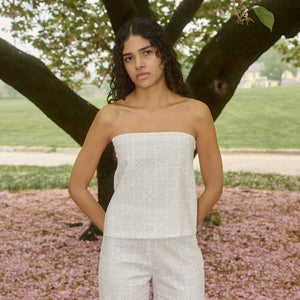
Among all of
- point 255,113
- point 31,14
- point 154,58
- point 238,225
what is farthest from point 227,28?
point 255,113

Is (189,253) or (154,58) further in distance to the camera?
(154,58)

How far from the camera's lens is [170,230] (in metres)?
1.99

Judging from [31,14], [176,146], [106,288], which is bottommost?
[106,288]

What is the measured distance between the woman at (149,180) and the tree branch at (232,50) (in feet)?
7.74

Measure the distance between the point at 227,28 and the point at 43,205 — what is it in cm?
609

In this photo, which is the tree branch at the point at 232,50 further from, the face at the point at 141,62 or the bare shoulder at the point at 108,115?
the bare shoulder at the point at 108,115

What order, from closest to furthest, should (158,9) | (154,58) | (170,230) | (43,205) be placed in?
(170,230) → (154,58) → (158,9) → (43,205)

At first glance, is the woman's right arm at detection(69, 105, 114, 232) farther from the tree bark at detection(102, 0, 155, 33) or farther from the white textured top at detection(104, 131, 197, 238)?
the tree bark at detection(102, 0, 155, 33)

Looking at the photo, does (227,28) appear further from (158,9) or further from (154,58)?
(158,9)

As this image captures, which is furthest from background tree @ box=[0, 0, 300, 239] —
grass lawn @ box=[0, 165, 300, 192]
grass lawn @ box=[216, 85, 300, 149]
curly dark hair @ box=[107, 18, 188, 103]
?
grass lawn @ box=[216, 85, 300, 149]

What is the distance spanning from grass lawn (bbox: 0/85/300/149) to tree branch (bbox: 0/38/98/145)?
52.3ft

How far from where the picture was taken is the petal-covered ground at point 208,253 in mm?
4641

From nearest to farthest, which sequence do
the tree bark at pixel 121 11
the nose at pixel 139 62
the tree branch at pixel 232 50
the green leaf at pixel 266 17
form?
the green leaf at pixel 266 17
the nose at pixel 139 62
the tree branch at pixel 232 50
the tree bark at pixel 121 11

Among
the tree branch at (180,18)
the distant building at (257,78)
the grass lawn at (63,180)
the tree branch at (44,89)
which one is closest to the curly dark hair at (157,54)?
the tree branch at (44,89)
